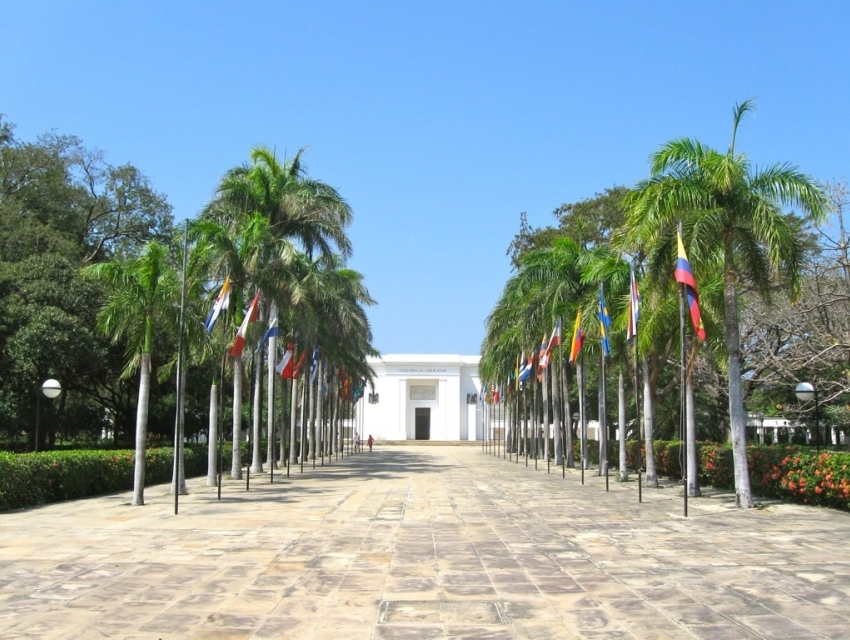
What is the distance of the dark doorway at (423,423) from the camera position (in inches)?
3556

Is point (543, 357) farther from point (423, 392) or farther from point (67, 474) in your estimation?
point (423, 392)

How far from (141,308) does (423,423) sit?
73637 millimetres

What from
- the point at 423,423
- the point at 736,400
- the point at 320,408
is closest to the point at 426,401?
the point at 423,423

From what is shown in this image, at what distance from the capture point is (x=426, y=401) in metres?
90.5

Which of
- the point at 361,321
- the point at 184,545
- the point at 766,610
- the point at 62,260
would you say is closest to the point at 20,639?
the point at 184,545

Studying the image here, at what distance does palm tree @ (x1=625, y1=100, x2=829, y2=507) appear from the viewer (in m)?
16.4

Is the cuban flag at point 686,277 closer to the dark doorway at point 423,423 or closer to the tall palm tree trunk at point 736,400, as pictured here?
the tall palm tree trunk at point 736,400

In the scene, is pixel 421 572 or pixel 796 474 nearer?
pixel 421 572

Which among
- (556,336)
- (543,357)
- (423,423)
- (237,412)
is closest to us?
(237,412)

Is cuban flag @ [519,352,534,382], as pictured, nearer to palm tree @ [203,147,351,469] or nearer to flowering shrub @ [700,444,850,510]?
palm tree @ [203,147,351,469]

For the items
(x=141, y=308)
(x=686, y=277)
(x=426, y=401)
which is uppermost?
(x=686, y=277)

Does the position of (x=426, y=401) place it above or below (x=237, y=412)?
above

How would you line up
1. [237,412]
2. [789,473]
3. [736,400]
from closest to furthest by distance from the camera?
[736,400] < [789,473] < [237,412]

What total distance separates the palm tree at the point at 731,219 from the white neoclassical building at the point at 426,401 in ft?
233
